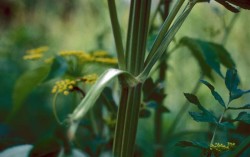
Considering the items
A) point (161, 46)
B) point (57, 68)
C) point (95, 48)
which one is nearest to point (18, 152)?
point (57, 68)

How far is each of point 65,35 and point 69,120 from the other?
123 inches

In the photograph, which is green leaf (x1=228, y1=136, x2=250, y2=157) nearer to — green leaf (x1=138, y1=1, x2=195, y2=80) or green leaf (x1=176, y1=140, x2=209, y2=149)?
green leaf (x1=176, y1=140, x2=209, y2=149)

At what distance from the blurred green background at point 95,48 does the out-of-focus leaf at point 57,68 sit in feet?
0.73

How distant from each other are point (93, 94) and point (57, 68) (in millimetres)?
438

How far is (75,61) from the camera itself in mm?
1052

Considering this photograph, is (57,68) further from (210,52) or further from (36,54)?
(210,52)

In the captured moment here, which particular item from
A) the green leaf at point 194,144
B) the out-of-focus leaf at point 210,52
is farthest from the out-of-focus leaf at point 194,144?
the out-of-focus leaf at point 210,52

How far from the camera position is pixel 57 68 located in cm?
94

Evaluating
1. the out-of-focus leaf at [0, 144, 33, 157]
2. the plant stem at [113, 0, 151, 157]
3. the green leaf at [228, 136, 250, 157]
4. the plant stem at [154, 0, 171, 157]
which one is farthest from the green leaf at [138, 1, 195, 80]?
the plant stem at [154, 0, 171, 157]

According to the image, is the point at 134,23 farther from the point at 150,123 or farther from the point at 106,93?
the point at 150,123

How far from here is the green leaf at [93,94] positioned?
1.52 ft

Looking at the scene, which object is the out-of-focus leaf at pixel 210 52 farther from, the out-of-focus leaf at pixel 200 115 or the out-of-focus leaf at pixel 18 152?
the out-of-focus leaf at pixel 18 152

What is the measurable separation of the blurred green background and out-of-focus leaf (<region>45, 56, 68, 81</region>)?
22 cm

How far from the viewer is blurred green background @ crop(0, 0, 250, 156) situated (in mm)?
1561
